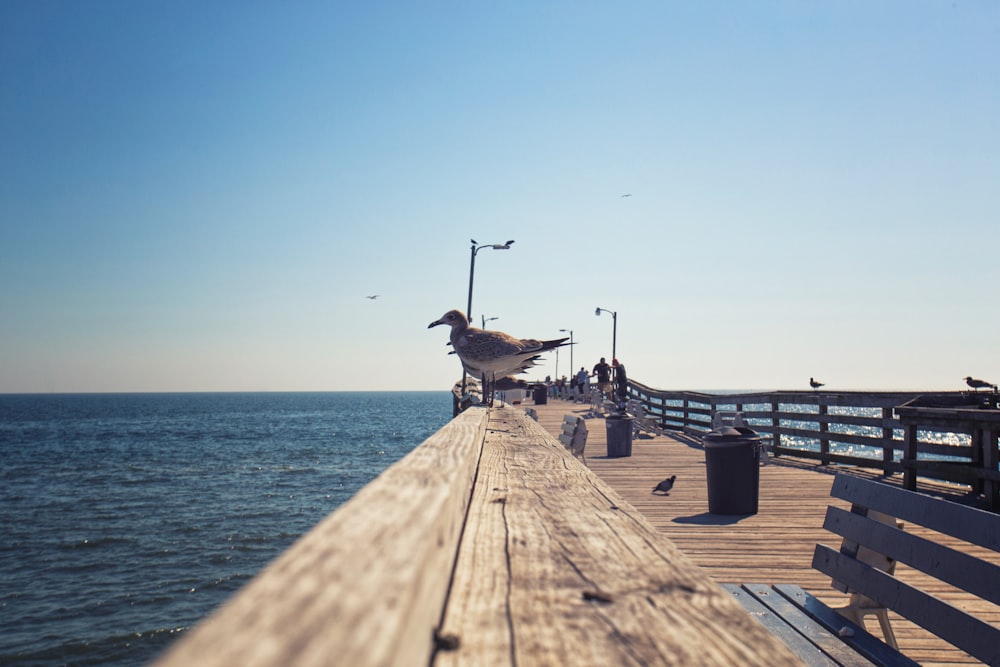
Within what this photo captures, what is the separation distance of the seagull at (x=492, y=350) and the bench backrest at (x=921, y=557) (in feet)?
24.8

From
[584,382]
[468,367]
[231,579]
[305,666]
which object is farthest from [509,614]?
[584,382]

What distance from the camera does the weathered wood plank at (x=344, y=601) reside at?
63cm

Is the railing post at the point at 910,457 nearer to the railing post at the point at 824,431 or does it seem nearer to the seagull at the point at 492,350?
the railing post at the point at 824,431

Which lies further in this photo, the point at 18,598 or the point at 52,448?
the point at 52,448

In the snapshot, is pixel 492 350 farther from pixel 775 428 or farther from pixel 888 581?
pixel 888 581

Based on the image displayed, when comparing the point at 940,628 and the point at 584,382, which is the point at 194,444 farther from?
the point at 940,628

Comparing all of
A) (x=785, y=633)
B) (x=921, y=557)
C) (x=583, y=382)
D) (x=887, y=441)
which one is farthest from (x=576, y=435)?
(x=583, y=382)

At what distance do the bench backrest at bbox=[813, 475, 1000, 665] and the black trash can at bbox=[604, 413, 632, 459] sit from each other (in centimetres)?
949

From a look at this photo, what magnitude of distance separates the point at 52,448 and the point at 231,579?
164 ft

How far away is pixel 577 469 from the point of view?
323 cm

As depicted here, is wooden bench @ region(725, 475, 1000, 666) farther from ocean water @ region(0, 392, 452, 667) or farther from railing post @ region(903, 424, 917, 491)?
ocean water @ region(0, 392, 452, 667)

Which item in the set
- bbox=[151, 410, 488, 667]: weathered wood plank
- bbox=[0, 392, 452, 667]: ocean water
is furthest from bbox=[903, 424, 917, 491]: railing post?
bbox=[0, 392, 452, 667]: ocean water

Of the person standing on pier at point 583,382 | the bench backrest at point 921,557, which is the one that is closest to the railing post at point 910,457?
the bench backrest at point 921,557

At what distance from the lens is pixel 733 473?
7.96 m
